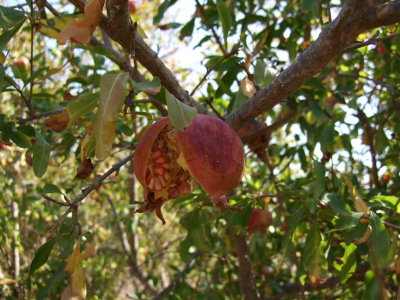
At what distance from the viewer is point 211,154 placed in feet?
3.10

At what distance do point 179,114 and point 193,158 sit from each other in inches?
4.2

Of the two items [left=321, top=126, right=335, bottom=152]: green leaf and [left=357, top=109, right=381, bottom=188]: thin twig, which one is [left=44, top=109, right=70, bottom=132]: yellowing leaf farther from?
[left=357, top=109, right=381, bottom=188]: thin twig

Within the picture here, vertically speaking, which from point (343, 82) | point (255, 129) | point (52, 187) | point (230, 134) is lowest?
point (230, 134)

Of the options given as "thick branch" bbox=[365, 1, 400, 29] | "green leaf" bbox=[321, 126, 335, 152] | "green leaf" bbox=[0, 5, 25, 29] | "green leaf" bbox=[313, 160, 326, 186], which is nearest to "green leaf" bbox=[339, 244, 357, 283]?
"green leaf" bbox=[313, 160, 326, 186]

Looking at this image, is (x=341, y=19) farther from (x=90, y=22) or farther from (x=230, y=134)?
(x=90, y=22)

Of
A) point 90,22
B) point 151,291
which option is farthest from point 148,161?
point 151,291

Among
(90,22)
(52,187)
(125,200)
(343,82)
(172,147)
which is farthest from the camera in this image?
(125,200)

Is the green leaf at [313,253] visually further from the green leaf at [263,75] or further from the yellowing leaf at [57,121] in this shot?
the yellowing leaf at [57,121]

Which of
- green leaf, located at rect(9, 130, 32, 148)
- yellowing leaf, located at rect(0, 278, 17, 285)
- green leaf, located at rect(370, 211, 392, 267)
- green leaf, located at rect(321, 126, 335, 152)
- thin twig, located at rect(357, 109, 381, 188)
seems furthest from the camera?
yellowing leaf, located at rect(0, 278, 17, 285)

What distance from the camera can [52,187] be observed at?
4.42 feet

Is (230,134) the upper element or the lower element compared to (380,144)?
lower

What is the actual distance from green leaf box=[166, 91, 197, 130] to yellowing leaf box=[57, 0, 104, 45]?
24 centimetres

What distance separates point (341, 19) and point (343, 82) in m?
1.42

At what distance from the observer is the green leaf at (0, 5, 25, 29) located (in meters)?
1.15
